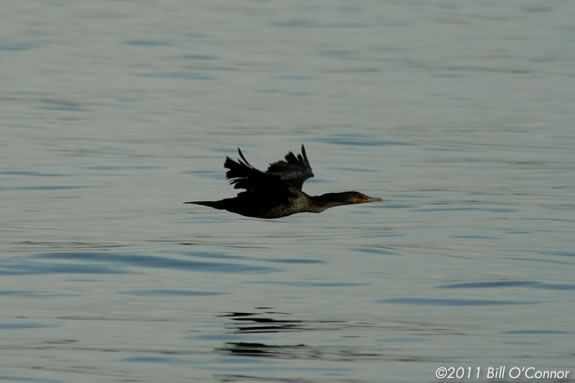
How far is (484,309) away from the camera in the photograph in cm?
1332

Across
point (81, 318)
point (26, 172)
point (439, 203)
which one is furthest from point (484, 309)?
point (26, 172)

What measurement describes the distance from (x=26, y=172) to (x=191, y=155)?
95.1 inches

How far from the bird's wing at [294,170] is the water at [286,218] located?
0.64m

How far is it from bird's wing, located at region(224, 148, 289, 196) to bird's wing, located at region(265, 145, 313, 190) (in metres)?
0.66

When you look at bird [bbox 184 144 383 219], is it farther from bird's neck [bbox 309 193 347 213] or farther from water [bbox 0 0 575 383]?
water [bbox 0 0 575 383]

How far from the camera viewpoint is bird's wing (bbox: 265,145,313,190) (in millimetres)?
15906

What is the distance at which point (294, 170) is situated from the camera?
53.2 feet

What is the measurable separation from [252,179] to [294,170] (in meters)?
1.67

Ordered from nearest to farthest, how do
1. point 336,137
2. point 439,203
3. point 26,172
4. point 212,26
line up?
point 439,203 → point 26,172 → point 336,137 → point 212,26

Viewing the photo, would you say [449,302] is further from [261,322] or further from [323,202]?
[323,202]

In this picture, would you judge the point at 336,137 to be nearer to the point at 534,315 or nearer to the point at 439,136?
the point at 439,136

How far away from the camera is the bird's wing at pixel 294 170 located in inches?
626

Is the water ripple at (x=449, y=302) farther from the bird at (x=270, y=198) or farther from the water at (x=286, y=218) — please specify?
the bird at (x=270, y=198)

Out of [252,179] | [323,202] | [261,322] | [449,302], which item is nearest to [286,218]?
[323,202]
